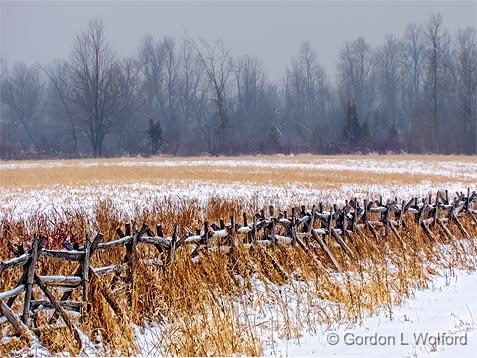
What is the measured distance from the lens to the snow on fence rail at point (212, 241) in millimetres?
5074

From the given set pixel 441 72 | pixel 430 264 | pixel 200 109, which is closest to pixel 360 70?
pixel 441 72

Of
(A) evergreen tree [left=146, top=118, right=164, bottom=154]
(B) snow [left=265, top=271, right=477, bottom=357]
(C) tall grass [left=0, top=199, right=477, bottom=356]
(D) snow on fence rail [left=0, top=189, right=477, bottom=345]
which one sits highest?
(A) evergreen tree [left=146, top=118, right=164, bottom=154]

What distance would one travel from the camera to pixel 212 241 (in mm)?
7211

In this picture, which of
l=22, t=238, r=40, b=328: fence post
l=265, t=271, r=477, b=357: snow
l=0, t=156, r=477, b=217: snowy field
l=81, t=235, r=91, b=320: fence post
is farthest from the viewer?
l=0, t=156, r=477, b=217: snowy field

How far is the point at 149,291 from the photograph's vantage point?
620cm

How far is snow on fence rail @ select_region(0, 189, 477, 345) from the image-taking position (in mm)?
5074

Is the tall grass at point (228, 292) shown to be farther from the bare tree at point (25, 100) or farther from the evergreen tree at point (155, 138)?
the bare tree at point (25, 100)

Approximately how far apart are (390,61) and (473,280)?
257 feet

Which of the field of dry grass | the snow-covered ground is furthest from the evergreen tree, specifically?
the snow-covered ground

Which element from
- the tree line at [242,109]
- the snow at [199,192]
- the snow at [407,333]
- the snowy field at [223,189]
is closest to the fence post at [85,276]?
the snow at [407,333]

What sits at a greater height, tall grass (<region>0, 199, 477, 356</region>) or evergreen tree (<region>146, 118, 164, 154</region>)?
evergreen tree (<region>146, 118, 164, 154</region>)

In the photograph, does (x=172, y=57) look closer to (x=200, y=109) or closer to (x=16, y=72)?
(x=200, y=109)

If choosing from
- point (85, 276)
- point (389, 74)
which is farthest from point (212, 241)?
point (389, 74)

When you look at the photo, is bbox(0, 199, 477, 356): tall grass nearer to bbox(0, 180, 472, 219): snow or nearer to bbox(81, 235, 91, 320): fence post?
bbox(81, 235, 91, 320): fence post
